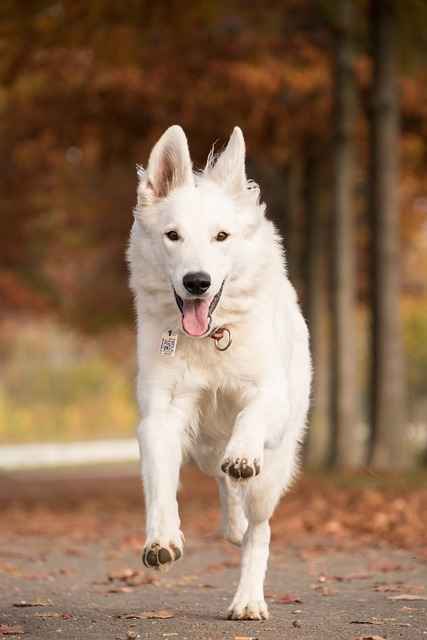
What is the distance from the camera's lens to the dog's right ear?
6.52 m

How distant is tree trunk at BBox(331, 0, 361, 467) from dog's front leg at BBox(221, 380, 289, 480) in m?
13.2

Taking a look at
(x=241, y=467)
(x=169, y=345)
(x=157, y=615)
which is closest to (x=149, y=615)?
(x=157, y=615)

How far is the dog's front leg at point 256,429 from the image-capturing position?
587cm

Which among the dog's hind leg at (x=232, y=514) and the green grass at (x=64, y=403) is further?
the green grass at (x=64, y=403)

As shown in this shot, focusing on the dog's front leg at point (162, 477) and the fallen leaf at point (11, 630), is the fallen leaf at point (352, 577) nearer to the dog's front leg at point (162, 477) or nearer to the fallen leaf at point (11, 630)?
the dog's front leg at point (162, 477)

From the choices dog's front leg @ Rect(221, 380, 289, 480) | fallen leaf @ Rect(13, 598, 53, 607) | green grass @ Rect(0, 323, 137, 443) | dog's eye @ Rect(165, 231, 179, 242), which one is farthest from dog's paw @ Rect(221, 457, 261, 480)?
green grass @ Rect(0, 323, 137, 443)

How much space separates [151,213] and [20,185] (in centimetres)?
2034

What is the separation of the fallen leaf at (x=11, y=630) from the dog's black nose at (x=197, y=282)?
5.92ft

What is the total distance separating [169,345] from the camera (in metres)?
6.43

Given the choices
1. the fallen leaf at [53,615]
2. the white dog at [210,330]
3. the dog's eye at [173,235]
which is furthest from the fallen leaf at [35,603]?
the dog's eye at [173,235]

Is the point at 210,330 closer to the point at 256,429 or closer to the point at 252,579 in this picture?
the point at 256,429

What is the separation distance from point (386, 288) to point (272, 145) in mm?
6133

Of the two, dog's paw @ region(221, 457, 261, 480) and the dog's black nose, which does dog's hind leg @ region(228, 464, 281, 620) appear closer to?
dog's paw @ region(221, 457, 261, 480)

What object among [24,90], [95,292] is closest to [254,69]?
[24,90]
